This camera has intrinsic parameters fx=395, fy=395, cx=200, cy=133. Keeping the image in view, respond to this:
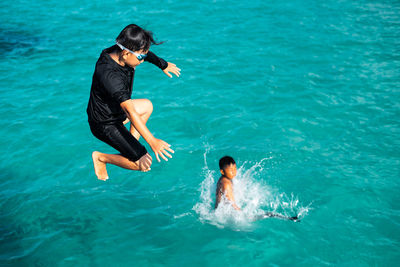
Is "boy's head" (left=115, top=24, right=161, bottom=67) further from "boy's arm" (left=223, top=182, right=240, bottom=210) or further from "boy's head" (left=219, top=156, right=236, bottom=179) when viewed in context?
"boy's arm" (left=223, top=182, right=240, bottom=210)

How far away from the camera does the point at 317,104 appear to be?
36.0 feet

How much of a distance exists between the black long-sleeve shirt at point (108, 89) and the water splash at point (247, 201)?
2.99 m

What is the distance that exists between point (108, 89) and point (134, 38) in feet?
2.35

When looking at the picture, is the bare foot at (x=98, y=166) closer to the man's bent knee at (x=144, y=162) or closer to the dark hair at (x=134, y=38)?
the man's bent knee at (x=144, y=162)

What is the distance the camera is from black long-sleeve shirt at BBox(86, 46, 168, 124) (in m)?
4.93

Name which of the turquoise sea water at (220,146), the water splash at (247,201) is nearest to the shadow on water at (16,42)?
the turquoise sea water at (220,146)

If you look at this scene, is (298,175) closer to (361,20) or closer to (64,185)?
(64,185)

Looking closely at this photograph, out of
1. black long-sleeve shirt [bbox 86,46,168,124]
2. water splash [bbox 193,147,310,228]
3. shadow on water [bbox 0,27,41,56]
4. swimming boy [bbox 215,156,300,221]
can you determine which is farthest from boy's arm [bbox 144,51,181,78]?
shadow on water [bbox 0,27,41,56]

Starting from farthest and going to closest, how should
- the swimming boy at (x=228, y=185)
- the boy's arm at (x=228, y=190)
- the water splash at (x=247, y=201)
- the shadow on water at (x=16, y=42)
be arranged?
the shadow on water at (x=16, y=42)
the water splash at (x=247, y=201)
the boy's arm at (x=228, y=190)
the swimming boy at (x=228, y=185)

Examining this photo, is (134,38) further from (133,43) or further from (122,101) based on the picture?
(122,101)

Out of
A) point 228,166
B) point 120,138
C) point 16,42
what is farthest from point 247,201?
point 16,42

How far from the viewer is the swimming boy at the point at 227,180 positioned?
711 cm

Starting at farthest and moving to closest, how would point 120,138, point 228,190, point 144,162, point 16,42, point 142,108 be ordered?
point 16,42
point 228,190
point 142,108
point 144,162
point 120,138

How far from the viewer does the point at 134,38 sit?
194 inches
